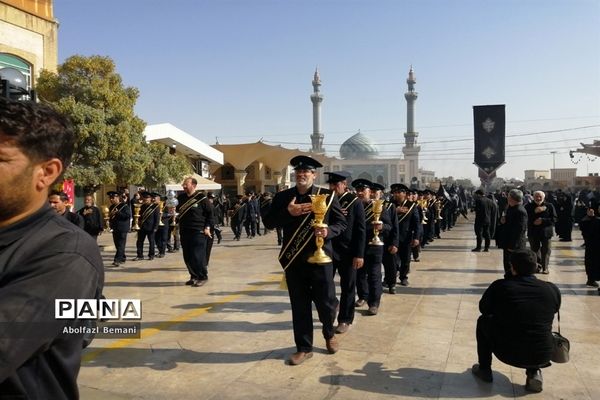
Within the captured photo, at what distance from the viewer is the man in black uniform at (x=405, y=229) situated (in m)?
8.29

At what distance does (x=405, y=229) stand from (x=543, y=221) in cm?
278

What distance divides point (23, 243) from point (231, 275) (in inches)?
320

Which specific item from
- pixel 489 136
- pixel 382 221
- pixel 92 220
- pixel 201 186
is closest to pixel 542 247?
pixel 382 221

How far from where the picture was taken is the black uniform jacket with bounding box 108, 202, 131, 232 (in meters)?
10.6

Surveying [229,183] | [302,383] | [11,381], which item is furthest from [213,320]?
[229,183]

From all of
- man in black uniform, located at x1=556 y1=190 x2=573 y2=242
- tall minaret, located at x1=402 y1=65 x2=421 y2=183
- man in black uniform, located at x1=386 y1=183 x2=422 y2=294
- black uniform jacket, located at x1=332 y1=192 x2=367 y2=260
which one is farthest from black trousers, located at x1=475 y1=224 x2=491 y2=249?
tall minaret, located at x1=402 y1=65 x2=421 y2=183

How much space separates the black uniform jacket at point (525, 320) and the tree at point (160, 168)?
57.5 feet

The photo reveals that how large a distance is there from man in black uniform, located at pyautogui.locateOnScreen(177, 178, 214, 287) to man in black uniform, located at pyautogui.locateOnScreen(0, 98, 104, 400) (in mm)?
6884

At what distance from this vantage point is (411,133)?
117 m

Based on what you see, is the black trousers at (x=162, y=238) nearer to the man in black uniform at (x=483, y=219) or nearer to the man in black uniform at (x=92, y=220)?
the man in black uniform at (x=92, y=220)

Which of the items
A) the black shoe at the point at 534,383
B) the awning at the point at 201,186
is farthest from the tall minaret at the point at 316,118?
the black shoe at the point at 534,383

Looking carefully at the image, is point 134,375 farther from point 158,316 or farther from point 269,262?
point 269,262

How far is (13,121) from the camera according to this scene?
1347 mm

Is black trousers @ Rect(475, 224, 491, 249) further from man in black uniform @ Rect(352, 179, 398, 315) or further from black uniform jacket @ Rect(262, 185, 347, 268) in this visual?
black uniform jacket @ Rect(262, 185, 347, 268)
